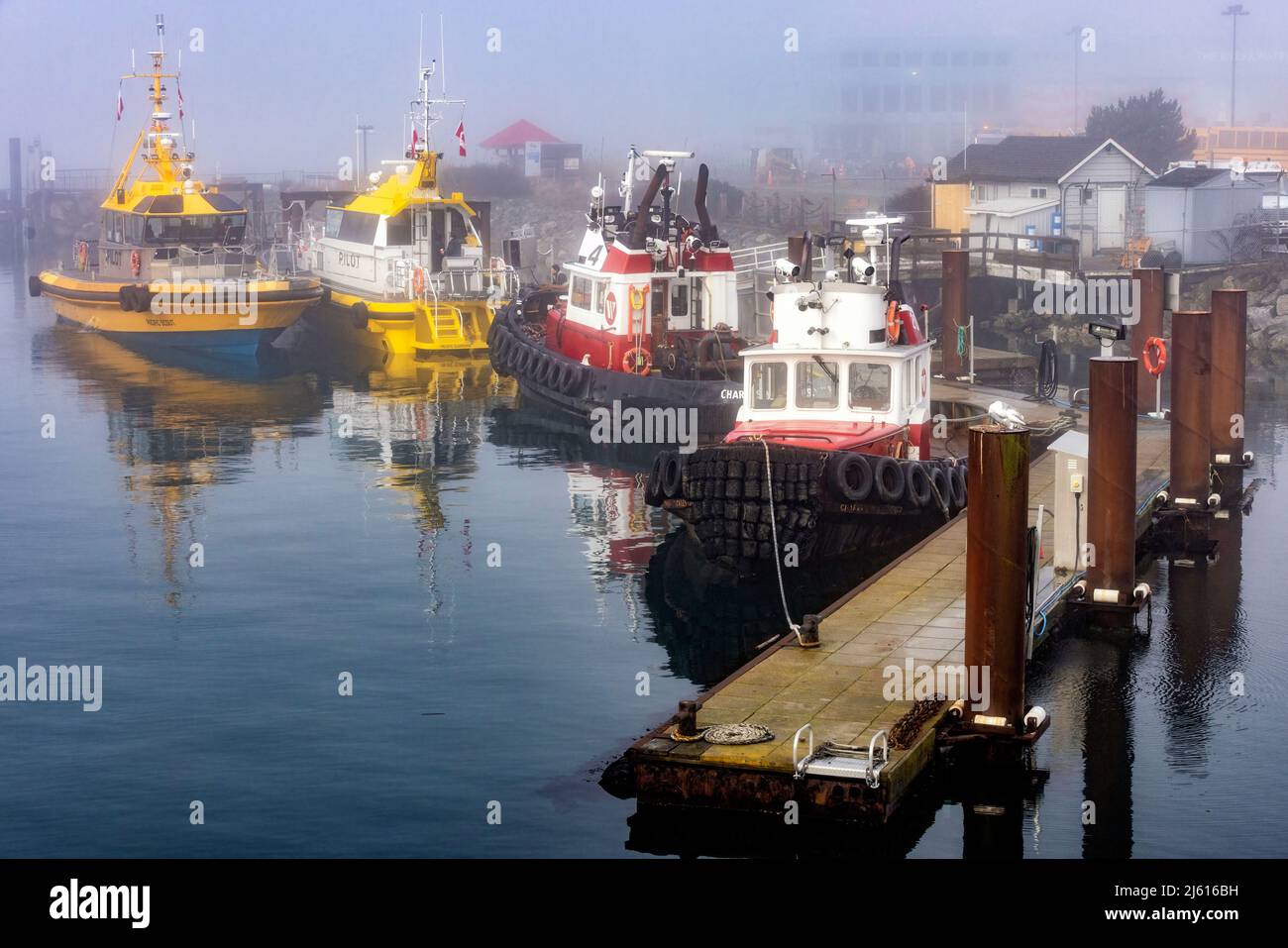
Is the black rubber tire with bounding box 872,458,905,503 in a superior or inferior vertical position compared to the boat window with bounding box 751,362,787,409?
inferior

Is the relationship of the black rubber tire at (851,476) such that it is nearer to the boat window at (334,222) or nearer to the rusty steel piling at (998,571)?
the rusty steel piling at (998,571)

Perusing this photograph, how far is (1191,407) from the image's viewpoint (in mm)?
24000

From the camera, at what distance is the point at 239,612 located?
20.8m

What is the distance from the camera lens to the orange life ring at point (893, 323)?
2208cm

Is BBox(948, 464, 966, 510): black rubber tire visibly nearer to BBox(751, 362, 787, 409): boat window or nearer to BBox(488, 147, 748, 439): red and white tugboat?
BBox(751, 362, 787, 409): boat window

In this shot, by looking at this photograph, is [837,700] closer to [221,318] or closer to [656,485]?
[656,485]

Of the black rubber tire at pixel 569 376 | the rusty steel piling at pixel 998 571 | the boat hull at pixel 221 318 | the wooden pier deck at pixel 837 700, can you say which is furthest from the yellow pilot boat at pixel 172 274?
the rusty steel piling at pixel 998 571

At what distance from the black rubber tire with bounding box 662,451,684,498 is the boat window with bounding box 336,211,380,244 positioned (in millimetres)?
24834

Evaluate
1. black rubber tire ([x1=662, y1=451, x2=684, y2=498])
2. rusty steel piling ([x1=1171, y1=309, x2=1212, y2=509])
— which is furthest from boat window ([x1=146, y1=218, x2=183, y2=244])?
rusty steel piling ([x1=1171, y1=309, x2=1212, y2=509])

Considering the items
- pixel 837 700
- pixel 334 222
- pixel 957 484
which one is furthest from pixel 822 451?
pixel 334 222

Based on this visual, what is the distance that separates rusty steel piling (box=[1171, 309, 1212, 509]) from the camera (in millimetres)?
24094

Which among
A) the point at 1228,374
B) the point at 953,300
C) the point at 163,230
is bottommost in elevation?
the point at 1228,374

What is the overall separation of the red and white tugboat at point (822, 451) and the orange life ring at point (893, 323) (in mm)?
13

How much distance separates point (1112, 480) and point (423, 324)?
26.2m
